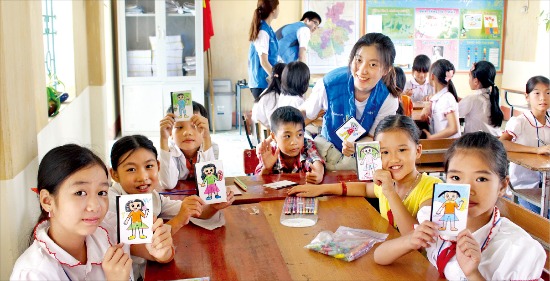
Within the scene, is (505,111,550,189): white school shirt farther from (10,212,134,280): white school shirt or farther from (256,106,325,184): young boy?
(10,212,134,280): white school shirt

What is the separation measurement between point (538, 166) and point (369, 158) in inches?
62.9

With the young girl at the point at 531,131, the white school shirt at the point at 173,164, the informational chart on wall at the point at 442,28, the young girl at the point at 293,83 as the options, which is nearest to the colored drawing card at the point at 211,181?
the white school shirt at the point at 173,164

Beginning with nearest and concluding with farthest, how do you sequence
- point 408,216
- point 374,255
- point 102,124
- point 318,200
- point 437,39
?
point 374,255 → point 408,216 → point 318,200 → point 102,124 → point 437,39

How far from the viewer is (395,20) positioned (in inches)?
338

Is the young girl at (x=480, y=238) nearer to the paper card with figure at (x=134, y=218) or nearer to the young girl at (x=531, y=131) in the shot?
the paper card with figure at (x=134, y=218)

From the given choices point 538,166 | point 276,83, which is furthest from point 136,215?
point 276,83

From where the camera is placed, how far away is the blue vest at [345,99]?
10.9 feet

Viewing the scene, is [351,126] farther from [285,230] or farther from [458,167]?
[458,167]

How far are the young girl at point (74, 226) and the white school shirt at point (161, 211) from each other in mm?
251

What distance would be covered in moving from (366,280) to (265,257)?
35 cm

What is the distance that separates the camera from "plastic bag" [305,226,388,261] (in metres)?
1.91

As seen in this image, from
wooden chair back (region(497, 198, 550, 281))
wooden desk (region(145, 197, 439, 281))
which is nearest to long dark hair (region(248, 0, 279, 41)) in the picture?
wooden desk (region(145, 197, 439, 281))

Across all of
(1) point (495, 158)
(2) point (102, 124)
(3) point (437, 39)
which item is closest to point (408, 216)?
(1) point (495, 158)

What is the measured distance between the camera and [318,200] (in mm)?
2572
